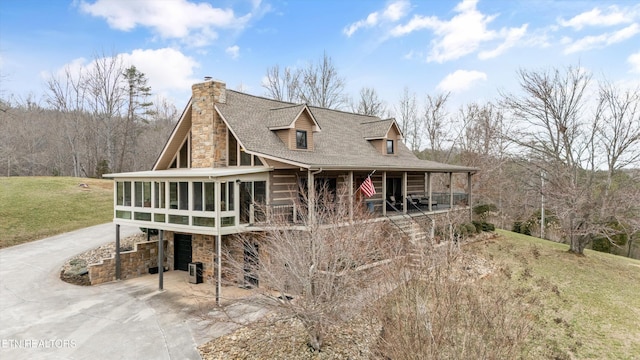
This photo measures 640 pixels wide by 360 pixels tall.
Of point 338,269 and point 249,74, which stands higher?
point 249,74

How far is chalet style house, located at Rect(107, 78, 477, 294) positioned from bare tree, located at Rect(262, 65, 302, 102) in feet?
65.7

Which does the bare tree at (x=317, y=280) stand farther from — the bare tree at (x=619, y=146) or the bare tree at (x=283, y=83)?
the bare tree at (x=283, y=83)

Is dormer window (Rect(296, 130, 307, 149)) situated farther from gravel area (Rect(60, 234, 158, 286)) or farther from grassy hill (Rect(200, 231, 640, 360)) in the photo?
grassy hill (Rect(200, 231, 640, 360))

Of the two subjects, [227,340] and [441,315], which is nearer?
[441,315]

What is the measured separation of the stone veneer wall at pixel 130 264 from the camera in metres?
15.8

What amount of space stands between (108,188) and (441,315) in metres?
36.0

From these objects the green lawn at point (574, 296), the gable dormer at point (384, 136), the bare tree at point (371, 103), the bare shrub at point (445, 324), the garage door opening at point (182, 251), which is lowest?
the green lawn at point (574, 296)

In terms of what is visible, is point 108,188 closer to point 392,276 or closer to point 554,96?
point 392,276

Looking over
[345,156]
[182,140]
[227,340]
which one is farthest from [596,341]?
[182,140]

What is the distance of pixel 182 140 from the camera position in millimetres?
18812

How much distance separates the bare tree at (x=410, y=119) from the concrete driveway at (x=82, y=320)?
32649 mm

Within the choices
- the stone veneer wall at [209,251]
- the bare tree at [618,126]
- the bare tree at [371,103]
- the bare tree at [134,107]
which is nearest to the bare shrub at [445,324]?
the stone veneer wall at [209,251]

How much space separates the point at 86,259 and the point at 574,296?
72.0 feet

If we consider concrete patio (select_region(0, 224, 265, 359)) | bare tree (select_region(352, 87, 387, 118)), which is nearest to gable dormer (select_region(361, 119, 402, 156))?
concrete patio (select_region(0, 224, 265, 359))
